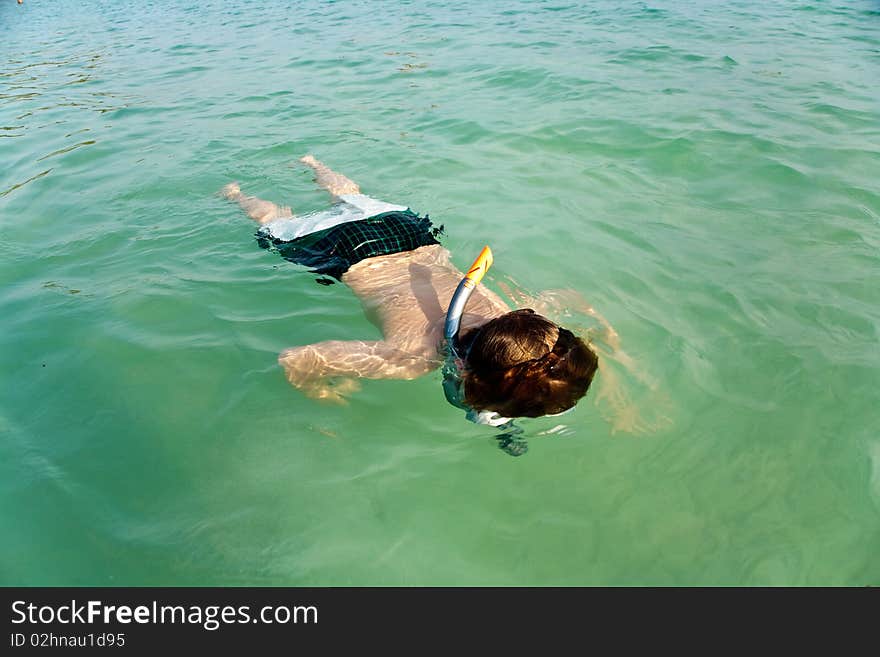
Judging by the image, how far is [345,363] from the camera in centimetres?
318

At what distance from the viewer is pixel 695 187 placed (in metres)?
5.54

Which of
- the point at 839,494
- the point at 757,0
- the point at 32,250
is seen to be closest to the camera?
the point at 839,494

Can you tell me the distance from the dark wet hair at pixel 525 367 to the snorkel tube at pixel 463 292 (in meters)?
0.16

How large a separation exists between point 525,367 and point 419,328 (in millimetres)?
979

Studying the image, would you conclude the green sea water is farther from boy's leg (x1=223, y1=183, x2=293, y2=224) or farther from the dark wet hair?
the dark wet hair

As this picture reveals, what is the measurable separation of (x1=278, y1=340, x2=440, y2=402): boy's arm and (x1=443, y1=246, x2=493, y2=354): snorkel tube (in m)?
0.39

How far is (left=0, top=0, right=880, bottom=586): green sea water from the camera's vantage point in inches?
102

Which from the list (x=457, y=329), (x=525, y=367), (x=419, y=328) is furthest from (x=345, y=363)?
(x=525, y=367)

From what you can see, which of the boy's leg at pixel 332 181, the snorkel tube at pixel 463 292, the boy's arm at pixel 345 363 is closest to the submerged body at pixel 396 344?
the boy's arm at pixel 345 363

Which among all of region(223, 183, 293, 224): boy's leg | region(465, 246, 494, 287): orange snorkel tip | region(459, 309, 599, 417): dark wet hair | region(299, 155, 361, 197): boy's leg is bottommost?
region(223, 183, 293, 224): boy's leg

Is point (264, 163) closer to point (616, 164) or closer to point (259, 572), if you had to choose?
point (616, 164)

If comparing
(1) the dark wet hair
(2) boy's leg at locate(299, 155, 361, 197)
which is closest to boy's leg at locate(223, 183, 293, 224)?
(2) boy's leg at locate(299, 155, 361, 197)
